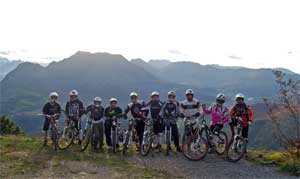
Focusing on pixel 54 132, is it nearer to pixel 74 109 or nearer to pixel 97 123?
pixel 74 109

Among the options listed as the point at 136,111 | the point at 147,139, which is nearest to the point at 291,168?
the point at 147,139

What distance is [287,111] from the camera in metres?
14.5

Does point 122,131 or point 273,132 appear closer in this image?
point 273,132

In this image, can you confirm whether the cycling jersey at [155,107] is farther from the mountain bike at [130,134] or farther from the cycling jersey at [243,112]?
the cycling jersey at [243,112]

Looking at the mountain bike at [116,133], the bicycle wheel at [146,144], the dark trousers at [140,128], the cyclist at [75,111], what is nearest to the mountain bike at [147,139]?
the bicycle wheel at [146,144]

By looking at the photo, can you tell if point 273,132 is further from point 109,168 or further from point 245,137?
point 109,168

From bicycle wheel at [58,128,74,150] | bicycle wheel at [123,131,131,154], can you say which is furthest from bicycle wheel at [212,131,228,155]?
bicycle wheel at [58,128,74,150]

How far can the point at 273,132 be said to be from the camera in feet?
50.9

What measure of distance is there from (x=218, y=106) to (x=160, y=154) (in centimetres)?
283

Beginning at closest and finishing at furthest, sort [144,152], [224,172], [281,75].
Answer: [224,172], [281,75], [144,152]

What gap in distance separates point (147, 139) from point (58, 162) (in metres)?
3.44

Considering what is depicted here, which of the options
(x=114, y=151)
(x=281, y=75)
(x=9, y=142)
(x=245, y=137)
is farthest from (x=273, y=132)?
(x=9, y=142)

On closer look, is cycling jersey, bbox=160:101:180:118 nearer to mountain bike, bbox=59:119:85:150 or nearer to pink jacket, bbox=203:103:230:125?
pink jacket, bbox=203:103:230:125

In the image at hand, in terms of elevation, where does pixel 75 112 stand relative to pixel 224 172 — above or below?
above
